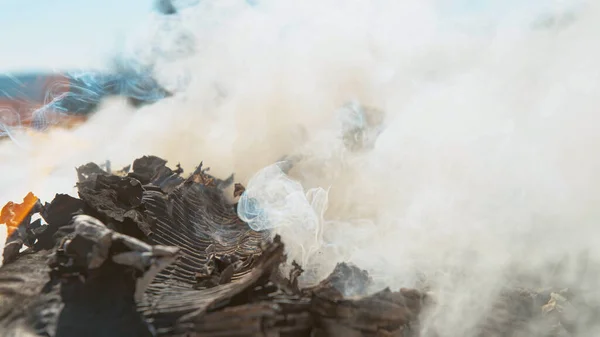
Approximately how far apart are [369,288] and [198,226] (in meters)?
5.38

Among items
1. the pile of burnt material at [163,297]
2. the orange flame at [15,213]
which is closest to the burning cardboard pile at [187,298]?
the pile of burnt material at [163,297]

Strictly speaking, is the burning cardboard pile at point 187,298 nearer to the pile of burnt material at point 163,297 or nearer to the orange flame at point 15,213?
the pile of burnt material at point 163,297

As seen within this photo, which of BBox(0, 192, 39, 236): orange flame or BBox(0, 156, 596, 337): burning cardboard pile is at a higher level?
BBox(0, 192, 39, 236): orange flame

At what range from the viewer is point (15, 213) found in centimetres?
1044

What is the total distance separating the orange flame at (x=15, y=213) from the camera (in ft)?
33.0

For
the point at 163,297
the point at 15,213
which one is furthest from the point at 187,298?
the point at 15,213

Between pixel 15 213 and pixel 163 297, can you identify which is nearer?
pixel 163 297

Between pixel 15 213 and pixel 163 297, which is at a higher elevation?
pixel 15 213

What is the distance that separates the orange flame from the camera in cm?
1007

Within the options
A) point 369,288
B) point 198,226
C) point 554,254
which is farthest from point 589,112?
point 198,226

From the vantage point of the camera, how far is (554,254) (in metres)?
9.17

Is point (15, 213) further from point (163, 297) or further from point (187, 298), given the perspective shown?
point (187, 298)

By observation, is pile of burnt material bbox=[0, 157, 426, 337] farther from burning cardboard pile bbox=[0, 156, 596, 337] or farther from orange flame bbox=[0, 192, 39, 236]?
orange flame bbox=[0, 192, 39, 236]

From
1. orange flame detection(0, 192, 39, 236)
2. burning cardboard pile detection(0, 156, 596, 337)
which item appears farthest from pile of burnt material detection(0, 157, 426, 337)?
orange flame detection(0, 192, 39, 236)
